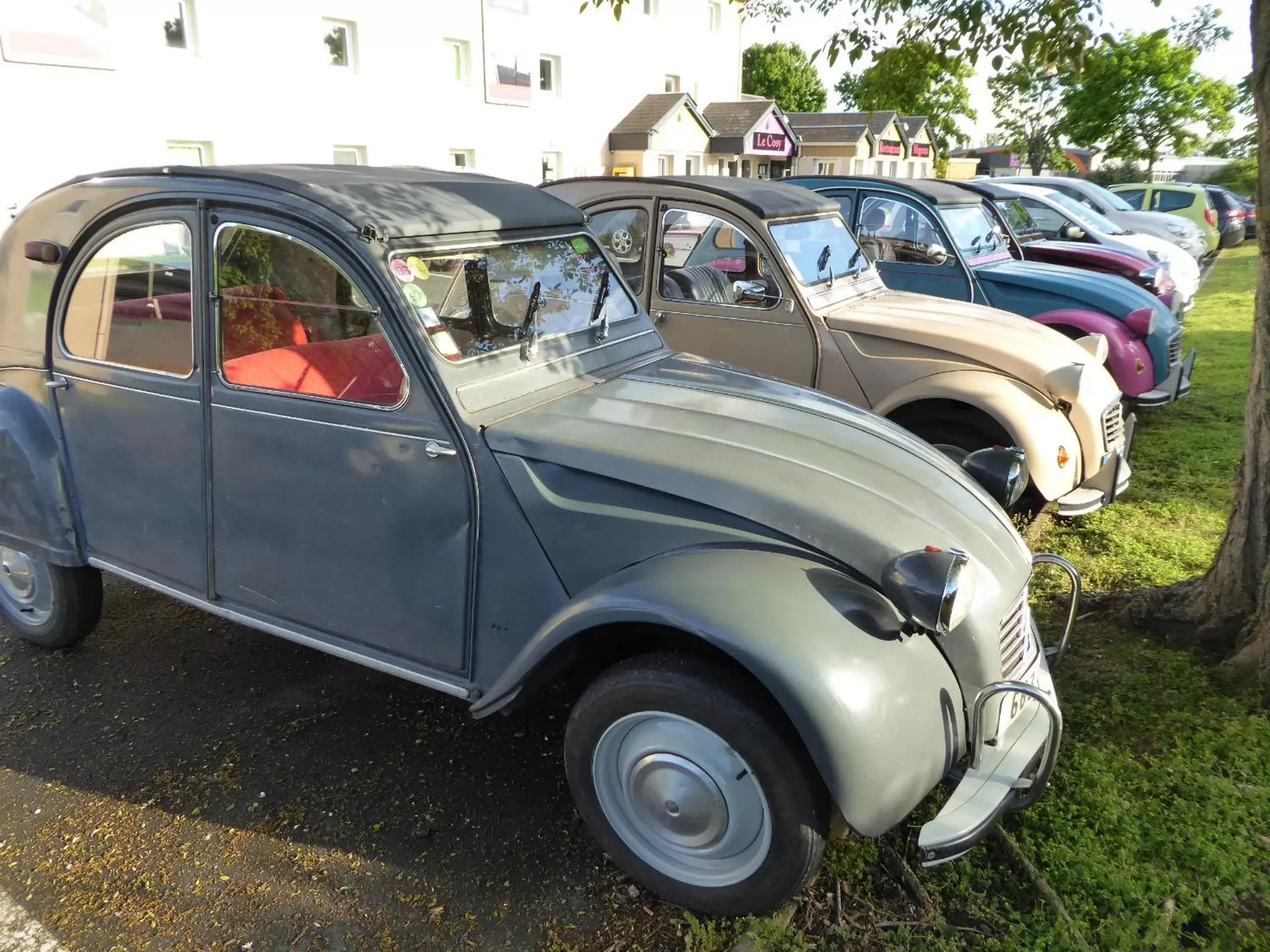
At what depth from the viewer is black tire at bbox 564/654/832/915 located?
2.29m

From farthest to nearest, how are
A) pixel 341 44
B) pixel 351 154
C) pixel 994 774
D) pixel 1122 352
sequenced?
pixel 351 154
pixel 341 44
pixel 1122 352
pixel 994 774

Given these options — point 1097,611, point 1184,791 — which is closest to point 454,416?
point 1184,791

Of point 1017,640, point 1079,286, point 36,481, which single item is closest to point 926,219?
point 1079,286

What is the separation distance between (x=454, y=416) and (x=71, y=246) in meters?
1.85

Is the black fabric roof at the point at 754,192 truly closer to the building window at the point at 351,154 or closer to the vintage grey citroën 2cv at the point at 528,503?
the vintage grey citroën 2cv at the point at 528,503

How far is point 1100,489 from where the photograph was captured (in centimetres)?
485

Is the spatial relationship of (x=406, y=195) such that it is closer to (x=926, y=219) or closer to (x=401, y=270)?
(x=401, y=270)

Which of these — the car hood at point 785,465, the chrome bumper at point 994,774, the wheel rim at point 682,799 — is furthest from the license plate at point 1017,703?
the wheel rim at point 682,799

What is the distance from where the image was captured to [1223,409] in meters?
7.57

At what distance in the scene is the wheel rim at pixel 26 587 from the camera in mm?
3885

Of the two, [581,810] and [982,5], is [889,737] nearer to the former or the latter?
[581,810]

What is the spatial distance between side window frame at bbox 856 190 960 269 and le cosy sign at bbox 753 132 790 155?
25.4 metres

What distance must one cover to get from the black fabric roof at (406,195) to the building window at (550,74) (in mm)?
23881

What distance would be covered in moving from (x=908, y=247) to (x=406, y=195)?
535cm
